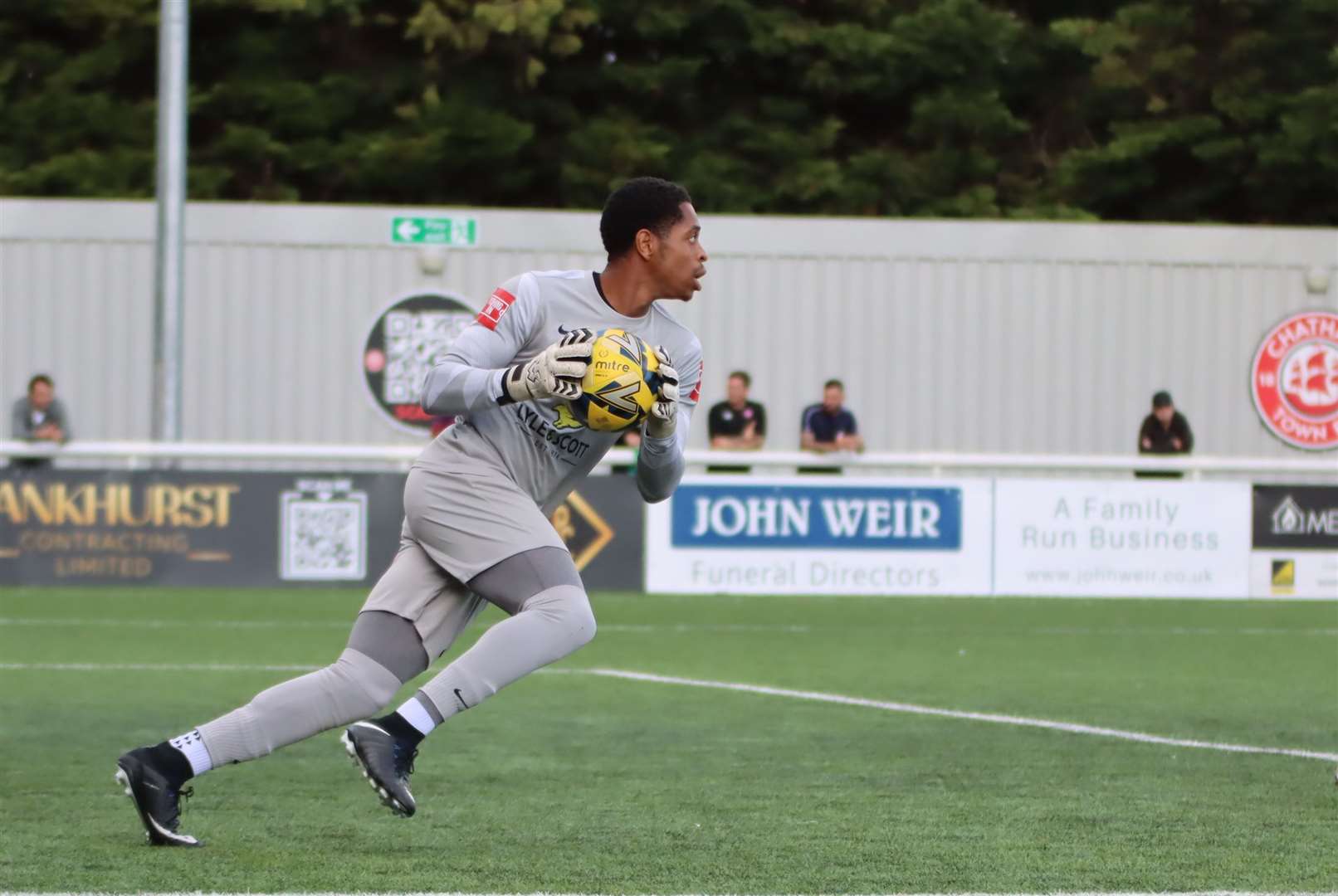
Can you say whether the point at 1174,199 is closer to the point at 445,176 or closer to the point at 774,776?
the point at 445,176

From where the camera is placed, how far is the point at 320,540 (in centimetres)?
1762

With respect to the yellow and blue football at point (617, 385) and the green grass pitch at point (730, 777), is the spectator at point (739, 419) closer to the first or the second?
the green grass pitch at point (730, 777)

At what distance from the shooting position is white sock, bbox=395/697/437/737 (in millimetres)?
5391

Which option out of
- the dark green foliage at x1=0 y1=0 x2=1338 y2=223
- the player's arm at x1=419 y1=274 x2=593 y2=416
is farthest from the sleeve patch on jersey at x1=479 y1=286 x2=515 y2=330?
the dark green foliage at x1=0 y1=0 x2=1338 y2=223

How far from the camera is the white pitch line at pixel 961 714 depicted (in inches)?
333

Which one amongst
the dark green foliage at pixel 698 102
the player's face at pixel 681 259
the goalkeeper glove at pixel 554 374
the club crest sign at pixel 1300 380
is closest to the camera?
the goalkeeper glove at pixel 554 374

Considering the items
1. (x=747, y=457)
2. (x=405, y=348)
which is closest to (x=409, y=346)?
(x=405, y=348)

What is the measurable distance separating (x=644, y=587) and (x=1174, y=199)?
15102mm

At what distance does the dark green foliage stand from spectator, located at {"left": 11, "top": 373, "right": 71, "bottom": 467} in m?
8.70

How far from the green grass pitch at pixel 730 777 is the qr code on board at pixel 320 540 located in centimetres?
327

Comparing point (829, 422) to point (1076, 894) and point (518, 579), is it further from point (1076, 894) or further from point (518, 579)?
point (1076, 894)

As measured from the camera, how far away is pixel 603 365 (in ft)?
17.8

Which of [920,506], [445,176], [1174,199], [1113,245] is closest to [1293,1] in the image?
[1174,199]

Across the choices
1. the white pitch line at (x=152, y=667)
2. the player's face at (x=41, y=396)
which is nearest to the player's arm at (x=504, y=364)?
the white pitch line at (x=152, y=667)
